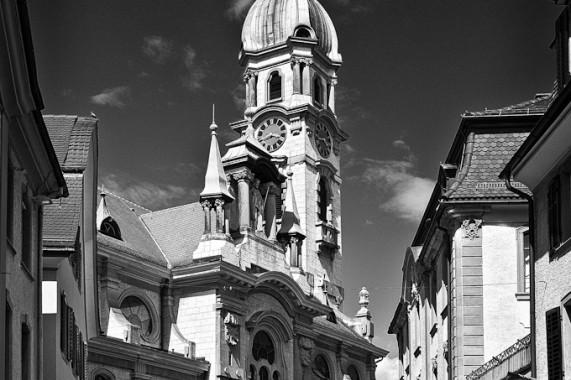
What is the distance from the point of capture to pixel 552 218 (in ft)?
74.0

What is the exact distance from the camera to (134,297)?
203 feet

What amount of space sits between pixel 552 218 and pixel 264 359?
44705 millimetres

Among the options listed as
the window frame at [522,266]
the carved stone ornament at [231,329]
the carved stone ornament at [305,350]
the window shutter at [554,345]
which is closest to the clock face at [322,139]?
the carved stone ornament at [305,350]

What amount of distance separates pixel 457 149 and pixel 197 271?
3088cm

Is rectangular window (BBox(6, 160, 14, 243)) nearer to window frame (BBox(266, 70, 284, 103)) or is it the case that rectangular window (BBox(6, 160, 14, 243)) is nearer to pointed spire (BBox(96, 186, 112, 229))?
pointed spire (BBox(96, 186, 112, 229))

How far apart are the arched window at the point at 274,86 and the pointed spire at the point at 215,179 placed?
88.7 feet

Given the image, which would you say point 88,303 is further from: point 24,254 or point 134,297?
point 134,297

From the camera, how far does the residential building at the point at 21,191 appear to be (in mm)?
17141

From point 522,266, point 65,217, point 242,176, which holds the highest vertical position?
point 242,176

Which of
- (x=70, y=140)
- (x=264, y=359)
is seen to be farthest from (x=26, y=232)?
(x=264, y=359)

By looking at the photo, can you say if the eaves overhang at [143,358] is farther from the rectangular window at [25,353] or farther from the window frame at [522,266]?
the rectangular window at [25,353]

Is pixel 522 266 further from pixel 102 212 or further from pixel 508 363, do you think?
pixel 102 212

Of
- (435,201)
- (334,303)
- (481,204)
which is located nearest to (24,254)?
(481,204)

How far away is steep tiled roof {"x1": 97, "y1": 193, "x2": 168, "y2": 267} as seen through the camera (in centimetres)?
6210
